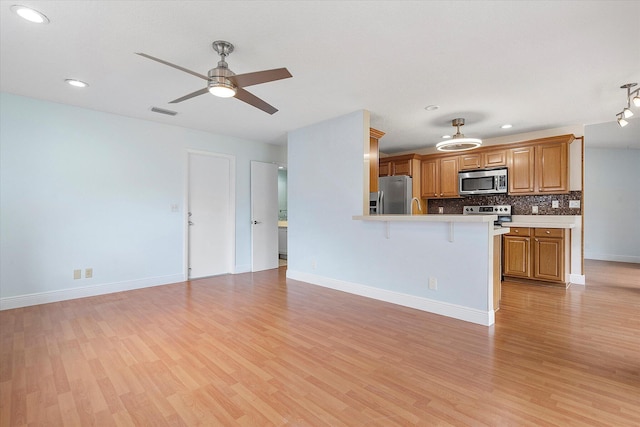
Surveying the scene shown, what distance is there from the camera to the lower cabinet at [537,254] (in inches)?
170

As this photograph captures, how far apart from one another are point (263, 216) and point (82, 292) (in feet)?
9.50

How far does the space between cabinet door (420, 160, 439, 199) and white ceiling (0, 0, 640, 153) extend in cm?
187

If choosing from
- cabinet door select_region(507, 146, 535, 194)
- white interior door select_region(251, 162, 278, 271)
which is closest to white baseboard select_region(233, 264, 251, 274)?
white interior door select_region(251, 162, 278, 271)

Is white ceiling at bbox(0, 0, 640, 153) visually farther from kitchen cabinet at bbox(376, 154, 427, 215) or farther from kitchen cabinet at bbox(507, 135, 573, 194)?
kitchen cabinet at bbox(376, 154, 427, 215)

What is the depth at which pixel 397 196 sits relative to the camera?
18.9 feet

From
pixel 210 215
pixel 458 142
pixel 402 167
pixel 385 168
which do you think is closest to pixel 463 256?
pixel 458 142

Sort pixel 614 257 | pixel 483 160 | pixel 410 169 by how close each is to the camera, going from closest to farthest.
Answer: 1. pixel 483 160
2. pixel 410 169
3. pixel 614 257

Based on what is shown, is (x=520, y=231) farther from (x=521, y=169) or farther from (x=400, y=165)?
(x=400, y=165)

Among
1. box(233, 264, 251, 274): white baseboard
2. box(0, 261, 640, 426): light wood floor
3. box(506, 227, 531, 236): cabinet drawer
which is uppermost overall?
box(506, 227, 531, 236): cabinet drawer

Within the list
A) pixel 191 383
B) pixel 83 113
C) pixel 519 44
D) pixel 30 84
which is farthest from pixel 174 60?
pixel 519 44

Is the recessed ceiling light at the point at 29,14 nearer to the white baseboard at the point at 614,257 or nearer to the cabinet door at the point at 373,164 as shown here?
the cabinet door at the point at 373,164

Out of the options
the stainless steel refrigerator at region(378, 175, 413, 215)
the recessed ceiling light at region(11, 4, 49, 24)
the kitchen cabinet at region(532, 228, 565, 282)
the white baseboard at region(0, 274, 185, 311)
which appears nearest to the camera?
the recessed ceiling light at region(11, 4, 49, 24)

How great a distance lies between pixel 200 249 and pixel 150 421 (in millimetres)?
3659

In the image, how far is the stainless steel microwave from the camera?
16.5 feet
